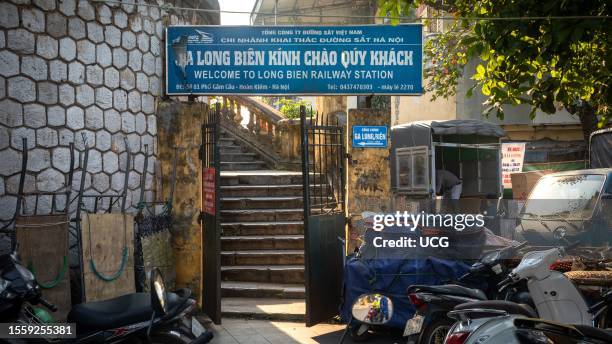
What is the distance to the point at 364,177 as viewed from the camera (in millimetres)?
8430

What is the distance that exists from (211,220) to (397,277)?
2.29m

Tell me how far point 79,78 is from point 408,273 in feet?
14.0

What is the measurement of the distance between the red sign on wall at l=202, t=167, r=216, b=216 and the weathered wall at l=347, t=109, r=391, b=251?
1.96 m

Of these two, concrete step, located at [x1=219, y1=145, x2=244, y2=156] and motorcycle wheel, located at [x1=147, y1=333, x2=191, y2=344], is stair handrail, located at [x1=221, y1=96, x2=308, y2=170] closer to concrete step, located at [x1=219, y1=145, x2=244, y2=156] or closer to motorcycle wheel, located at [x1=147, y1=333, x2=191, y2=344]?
concrete step, located at [x1=219, y1=145, x2=244, y2=156]

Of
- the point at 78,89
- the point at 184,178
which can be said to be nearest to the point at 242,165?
the point at 184,178

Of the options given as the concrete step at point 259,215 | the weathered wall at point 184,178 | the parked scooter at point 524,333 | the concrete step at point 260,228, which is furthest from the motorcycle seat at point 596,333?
the concrete step at point 259,215

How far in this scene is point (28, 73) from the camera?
6.42 meters

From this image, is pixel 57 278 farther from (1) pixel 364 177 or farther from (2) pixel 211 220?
(1) pixel 364 177

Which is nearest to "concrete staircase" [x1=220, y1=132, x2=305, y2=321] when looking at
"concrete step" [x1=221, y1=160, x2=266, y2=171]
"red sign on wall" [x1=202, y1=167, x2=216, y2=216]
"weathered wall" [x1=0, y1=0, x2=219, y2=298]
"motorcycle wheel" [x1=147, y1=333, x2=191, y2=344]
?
"weathered wall" [x1=0, y1=0, x2=219, y2=298]

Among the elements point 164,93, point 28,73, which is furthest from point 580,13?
point 28,73

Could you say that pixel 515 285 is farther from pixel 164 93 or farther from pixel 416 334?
pixel 164 93

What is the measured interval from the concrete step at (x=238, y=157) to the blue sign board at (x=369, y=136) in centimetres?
540

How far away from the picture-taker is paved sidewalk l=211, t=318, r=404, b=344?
677cm

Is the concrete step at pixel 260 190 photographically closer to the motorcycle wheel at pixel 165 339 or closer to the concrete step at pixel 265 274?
the concrete step at pixel 265 274
